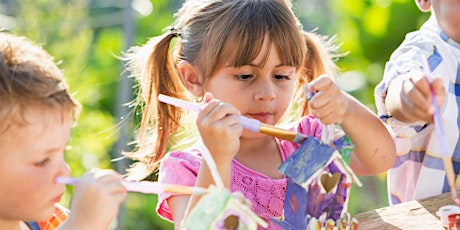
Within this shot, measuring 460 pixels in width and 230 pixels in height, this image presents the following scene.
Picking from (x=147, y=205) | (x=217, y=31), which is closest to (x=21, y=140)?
(x=217, y=31)

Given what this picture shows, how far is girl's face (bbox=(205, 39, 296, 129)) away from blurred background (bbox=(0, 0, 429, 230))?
79.7 inches

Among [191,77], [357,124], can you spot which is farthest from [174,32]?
[357,124]

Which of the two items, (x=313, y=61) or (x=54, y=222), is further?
(x=313, y=61)

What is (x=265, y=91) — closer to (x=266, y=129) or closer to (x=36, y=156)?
(x=266, y=129)

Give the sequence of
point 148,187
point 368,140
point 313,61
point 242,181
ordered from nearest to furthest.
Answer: point 148,187 → point 368,140 → point 242,181 → point 313,61

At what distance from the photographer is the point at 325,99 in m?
1.54

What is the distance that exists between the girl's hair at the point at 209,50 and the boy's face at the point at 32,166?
0.55 m

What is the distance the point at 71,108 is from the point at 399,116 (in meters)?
0.69

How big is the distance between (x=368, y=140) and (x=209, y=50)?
0.39 m

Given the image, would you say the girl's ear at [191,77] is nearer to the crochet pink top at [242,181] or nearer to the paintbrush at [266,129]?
the crochet pink top at [242,181]

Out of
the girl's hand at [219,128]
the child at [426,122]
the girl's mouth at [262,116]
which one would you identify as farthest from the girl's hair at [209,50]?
the girl's hand at [219,128]

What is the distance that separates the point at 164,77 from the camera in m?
2.01

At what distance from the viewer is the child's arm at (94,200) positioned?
131 centimetres

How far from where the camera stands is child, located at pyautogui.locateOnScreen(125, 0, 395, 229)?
1760 mm
